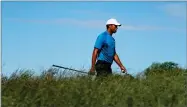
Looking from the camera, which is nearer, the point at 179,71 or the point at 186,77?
the point at 186,77

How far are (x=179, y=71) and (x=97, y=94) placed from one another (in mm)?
4158

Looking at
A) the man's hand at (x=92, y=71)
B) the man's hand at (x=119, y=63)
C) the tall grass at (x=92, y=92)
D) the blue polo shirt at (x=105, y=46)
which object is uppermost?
the blue polo shirt at (x=105, y=46)

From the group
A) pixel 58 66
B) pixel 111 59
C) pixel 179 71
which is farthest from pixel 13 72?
pixel 179 71

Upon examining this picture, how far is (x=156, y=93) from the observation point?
8688mm

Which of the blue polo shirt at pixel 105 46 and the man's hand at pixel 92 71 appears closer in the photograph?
the man's hand at pixel 92 71

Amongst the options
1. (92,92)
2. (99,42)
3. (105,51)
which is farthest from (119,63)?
(92,92)

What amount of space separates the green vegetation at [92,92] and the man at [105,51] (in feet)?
1.30

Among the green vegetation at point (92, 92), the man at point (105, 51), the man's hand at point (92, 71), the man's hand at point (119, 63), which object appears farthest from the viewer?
the man's hand at point (119, 63)

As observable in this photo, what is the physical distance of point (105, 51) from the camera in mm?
10672

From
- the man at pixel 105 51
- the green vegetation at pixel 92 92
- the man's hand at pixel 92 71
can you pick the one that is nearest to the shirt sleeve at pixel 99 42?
the man at pixel 105 51

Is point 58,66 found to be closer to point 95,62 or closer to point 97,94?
point 95,62

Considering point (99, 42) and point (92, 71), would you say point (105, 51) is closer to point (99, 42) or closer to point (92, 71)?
point (99, 42)

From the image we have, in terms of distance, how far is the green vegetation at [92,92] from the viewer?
8070 mm

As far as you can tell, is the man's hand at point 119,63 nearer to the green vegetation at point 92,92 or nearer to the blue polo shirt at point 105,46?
the blue polo shirt at point 105,46
